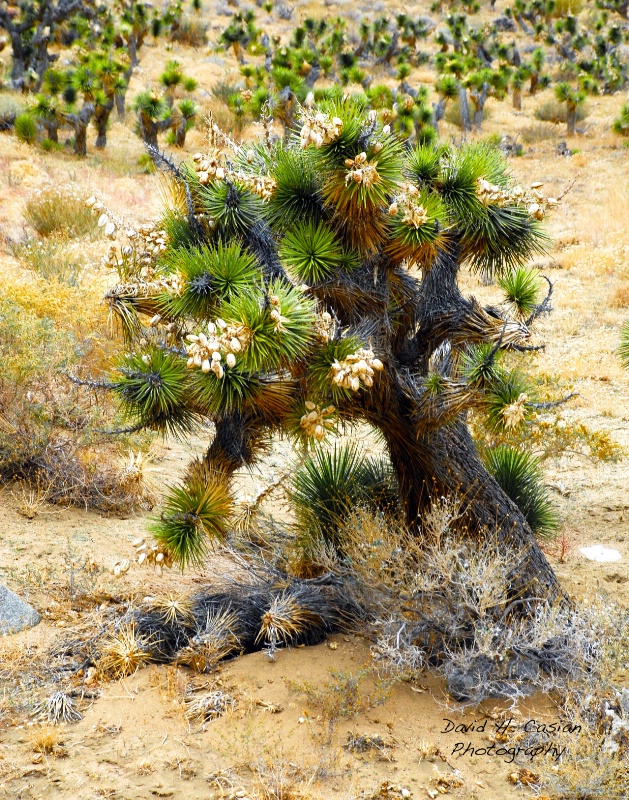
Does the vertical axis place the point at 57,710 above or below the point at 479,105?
below

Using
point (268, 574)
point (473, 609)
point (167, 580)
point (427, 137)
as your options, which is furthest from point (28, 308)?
point (427, 137)

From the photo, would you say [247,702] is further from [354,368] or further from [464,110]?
[464,110]

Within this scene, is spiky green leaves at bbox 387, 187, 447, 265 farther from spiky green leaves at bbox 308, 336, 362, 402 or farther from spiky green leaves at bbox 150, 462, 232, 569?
spiky green leaves at bbox 150, 462, 232, 569

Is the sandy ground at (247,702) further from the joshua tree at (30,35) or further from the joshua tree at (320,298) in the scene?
the joshua tree at (30,35)

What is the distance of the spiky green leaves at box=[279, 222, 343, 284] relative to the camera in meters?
4.43

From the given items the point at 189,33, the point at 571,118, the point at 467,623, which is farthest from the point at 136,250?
the point at 189,33

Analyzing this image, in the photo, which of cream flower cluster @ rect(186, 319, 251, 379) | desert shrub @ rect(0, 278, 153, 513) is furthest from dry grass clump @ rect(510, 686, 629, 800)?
desert shrub @ rect(0, 278, 153, 513)

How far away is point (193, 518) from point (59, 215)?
10085mm

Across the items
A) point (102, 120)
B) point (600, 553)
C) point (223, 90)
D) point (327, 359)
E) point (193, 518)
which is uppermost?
point (327, 359)

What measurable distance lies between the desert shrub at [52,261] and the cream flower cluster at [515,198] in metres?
7.06

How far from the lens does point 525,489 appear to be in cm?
676

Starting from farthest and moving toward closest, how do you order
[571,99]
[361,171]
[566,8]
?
[566,8]
[571,99]
[361,171]

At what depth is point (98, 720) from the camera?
14.6 ft

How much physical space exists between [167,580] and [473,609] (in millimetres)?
2326
